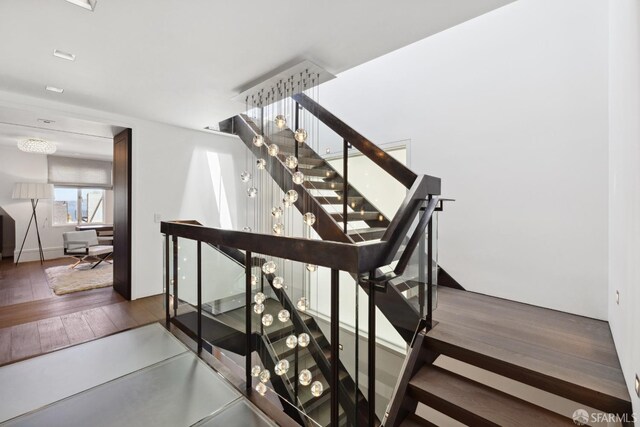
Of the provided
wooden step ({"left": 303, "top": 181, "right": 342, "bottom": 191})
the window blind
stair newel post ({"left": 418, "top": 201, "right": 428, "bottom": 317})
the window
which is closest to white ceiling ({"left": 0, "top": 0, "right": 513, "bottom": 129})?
wooden step ({"left": 303, "top": 181, "right": 342, "bottom": 191})

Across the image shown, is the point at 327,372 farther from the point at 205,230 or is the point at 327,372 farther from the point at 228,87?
the point at 228,87

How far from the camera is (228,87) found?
2.89m

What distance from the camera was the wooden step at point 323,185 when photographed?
323 cm

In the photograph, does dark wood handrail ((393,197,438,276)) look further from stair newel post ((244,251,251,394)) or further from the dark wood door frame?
the dark wood door frame

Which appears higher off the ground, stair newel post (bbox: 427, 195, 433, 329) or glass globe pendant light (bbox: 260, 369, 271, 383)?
stair newel post (bbox: 427, 195, 433, 329)

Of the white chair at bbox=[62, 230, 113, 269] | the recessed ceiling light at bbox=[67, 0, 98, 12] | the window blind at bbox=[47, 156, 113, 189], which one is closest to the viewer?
the recessed ceiling light at bbox=[67, 0, 98, 12]

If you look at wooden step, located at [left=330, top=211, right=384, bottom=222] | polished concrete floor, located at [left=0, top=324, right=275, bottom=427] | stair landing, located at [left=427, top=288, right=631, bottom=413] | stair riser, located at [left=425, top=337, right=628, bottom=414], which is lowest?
polished concrete floor, located at [left=0, top=324, right=275, bottom=427]

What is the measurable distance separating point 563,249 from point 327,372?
252 centimetres

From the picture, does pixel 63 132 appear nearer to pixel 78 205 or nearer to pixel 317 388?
pixel 78 205

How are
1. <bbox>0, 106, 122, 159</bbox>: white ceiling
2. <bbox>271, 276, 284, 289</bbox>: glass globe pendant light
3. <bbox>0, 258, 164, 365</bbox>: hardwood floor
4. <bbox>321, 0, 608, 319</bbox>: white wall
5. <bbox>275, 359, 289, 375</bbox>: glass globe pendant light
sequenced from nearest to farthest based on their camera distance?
<bbox>275, 359, 289, 375</bbox>: glass globe pendant light → <bbox>271, 276, 284, 289</bbox>: glass globe pendant light → <bbox>321, 0, 608, 319</bbox>: white wall → <bbox>0, 258, 164, 365</bbox>: hardwood floor → <bbox>0, 106, 122, 159</bbox>: white ceiling

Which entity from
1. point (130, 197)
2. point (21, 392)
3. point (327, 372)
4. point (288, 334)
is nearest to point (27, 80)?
point (130, 197)

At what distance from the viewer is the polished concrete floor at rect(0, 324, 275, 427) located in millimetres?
1723

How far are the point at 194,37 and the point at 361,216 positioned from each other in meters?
2.26

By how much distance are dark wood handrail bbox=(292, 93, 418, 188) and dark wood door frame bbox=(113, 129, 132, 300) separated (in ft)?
8.36
